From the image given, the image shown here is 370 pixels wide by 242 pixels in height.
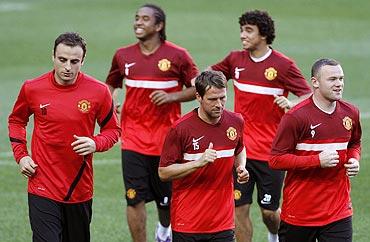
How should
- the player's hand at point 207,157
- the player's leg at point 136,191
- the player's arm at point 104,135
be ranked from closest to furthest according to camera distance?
1. the player's hand at point 207,157
2. the player's arm at point 104,135
3. the player's leg at point 136,191

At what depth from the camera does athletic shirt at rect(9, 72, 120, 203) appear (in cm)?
1117

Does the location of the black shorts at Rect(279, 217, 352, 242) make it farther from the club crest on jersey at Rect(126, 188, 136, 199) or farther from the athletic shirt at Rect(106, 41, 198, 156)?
the athletic shirt at Rect(106, 41, 198, 156)

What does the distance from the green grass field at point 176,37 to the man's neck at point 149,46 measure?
9.05ft

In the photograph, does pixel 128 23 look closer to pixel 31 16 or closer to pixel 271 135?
pixel 31 16

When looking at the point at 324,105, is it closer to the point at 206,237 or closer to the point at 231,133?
the point at 231,133

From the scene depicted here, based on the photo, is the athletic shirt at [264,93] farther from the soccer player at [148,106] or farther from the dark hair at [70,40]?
the dark hair at [70,40]

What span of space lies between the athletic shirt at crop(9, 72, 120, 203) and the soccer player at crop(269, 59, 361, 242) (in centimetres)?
169

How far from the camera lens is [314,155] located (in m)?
10.8

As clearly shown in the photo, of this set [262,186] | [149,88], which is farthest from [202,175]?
[149,88]

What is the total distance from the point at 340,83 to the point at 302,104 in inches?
15.6

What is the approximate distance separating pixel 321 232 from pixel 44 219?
2530mm

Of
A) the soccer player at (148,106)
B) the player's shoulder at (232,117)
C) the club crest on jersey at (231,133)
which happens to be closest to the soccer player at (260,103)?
the soccer player at (148,106)

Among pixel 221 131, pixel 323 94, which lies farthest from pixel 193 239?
pixel 323 94

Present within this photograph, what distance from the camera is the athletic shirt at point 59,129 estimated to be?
11.2 metres
